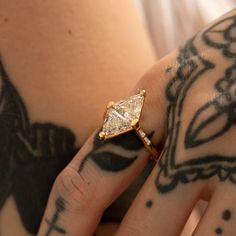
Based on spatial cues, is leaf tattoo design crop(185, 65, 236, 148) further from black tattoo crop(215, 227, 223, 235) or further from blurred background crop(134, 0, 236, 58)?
blurred background crop(134, 0, 236, 58)

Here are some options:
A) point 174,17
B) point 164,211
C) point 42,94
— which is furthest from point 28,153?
point 174,17

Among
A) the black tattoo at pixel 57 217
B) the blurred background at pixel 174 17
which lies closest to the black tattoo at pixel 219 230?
the black tattoo at pixel 57 217

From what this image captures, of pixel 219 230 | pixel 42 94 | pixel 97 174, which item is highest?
pixel 42 94

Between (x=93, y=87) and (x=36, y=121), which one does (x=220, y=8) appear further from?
(x=36, y=121)

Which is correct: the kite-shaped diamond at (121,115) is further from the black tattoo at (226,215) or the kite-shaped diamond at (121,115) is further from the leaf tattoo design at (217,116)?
the black tattoo at (226,215)

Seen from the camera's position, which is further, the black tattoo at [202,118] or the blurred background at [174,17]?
the blurred background at [174,17]

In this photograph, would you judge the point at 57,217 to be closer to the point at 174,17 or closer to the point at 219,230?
the point at 219,230
